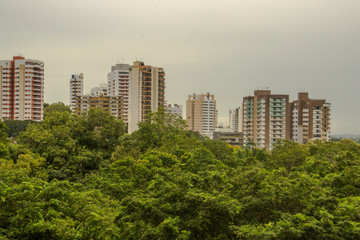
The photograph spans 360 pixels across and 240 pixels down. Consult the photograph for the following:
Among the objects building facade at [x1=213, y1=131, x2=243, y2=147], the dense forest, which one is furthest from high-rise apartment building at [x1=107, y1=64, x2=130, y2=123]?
the dense forest

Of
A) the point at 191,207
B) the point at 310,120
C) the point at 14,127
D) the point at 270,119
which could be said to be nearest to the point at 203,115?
the point at 270,119

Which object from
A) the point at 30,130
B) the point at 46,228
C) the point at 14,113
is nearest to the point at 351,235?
the point at 46,228

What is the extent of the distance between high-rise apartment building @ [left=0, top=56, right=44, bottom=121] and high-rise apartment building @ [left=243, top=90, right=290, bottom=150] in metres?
42.6

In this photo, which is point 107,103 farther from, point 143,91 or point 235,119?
point 235,119

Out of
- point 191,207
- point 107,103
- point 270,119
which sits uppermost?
point 107,103

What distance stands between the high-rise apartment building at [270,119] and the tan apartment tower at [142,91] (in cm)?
2012

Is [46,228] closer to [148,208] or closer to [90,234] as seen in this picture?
[90,234]

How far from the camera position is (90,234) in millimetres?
10195

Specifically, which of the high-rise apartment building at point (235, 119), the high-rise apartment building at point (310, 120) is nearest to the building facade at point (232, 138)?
the high-rise apartment building at point (310, 120)

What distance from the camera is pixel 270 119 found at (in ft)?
207

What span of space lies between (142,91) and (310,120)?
32.9 m

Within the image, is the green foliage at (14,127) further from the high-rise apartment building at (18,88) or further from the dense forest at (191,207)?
the dense forest at (191,207)

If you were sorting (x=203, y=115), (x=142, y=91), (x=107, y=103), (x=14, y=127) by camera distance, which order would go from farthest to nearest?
1. (x=203, y=115)
2. (x=107, y=103)
3. (x=142, y=91)
4. (x=14, y=127)

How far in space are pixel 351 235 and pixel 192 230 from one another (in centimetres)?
480
